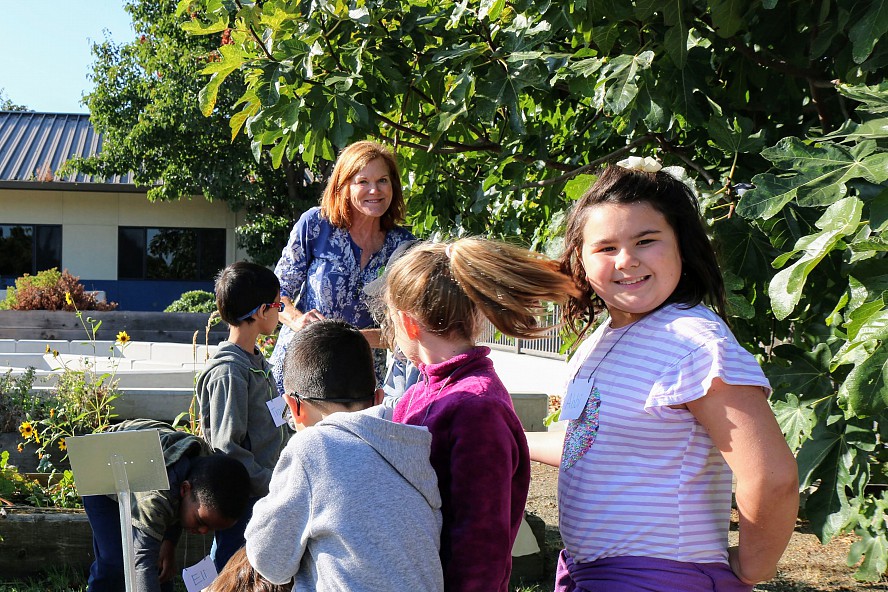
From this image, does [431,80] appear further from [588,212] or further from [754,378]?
[754,378]

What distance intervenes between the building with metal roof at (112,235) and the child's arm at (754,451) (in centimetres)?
2115

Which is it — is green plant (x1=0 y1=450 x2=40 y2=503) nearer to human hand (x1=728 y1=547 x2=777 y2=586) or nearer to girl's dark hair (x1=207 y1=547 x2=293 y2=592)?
girl's dark hair (x1=207 y1=547 x2=293 y2=592)

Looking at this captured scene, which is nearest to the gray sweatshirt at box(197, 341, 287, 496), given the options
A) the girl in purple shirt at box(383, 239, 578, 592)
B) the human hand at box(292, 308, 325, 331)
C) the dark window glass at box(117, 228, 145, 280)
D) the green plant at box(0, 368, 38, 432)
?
the human hand at box(292, 308, 325, 331)

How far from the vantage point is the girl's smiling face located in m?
1.74

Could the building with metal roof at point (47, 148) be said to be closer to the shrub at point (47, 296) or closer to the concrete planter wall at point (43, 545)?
the shrub at point (47, 296)

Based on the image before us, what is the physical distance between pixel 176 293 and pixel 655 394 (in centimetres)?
2197

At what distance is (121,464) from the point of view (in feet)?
8.35

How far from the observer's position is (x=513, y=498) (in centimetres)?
194

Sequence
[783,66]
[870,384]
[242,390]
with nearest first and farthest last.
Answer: [870,384] < [783,66] < [242,390]

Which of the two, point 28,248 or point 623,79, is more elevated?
point 623,79

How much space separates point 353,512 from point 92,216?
22127mm

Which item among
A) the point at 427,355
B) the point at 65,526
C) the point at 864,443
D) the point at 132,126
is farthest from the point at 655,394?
the point at 132,126

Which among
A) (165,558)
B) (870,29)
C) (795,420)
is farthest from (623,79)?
(165,558)

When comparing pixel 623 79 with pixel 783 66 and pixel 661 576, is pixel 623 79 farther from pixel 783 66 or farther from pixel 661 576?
pixel 661 576
